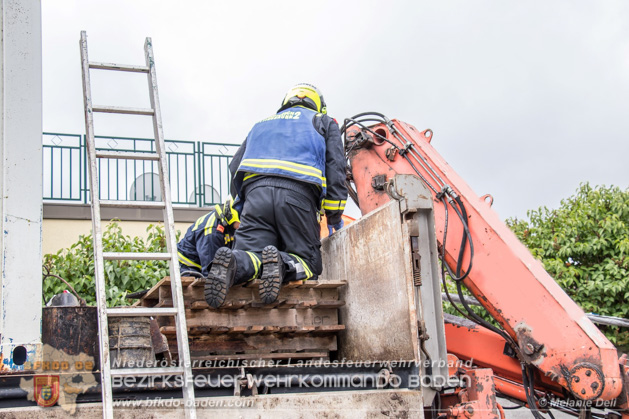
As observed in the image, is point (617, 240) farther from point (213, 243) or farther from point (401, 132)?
point (213, 243)

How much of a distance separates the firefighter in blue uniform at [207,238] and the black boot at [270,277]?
1.12 metres

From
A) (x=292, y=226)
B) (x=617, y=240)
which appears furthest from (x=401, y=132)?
(x=617, y=240)

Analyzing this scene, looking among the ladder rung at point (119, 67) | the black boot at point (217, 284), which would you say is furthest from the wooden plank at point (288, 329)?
the ladder rung at point (119, 67)

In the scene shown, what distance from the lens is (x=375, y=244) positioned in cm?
347

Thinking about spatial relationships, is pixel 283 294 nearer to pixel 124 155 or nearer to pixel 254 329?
pixel 254 329

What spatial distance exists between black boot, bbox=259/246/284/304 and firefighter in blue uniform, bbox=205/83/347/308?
5cm

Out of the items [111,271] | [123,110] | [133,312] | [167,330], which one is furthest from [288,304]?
[111,271]

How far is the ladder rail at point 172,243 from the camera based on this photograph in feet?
8.80

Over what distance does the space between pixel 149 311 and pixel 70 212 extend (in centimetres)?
732

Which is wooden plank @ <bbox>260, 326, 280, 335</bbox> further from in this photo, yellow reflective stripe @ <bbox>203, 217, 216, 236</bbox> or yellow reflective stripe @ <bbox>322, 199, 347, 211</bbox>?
yellow reflective stripe @ <bbox>203, 217, 216, 236</bbox>

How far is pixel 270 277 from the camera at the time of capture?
11.4 ft

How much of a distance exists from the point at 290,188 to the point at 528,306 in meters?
1.51

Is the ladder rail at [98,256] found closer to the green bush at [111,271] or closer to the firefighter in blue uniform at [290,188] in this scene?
the firefighter in blue uniform at [290,188]

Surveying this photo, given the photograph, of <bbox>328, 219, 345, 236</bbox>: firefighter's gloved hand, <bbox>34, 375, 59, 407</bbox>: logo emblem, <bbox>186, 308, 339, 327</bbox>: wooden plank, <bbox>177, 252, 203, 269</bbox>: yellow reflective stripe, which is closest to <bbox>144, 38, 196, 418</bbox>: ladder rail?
<bbox>186, 308, 339, 327</bbox>: wooden plank
